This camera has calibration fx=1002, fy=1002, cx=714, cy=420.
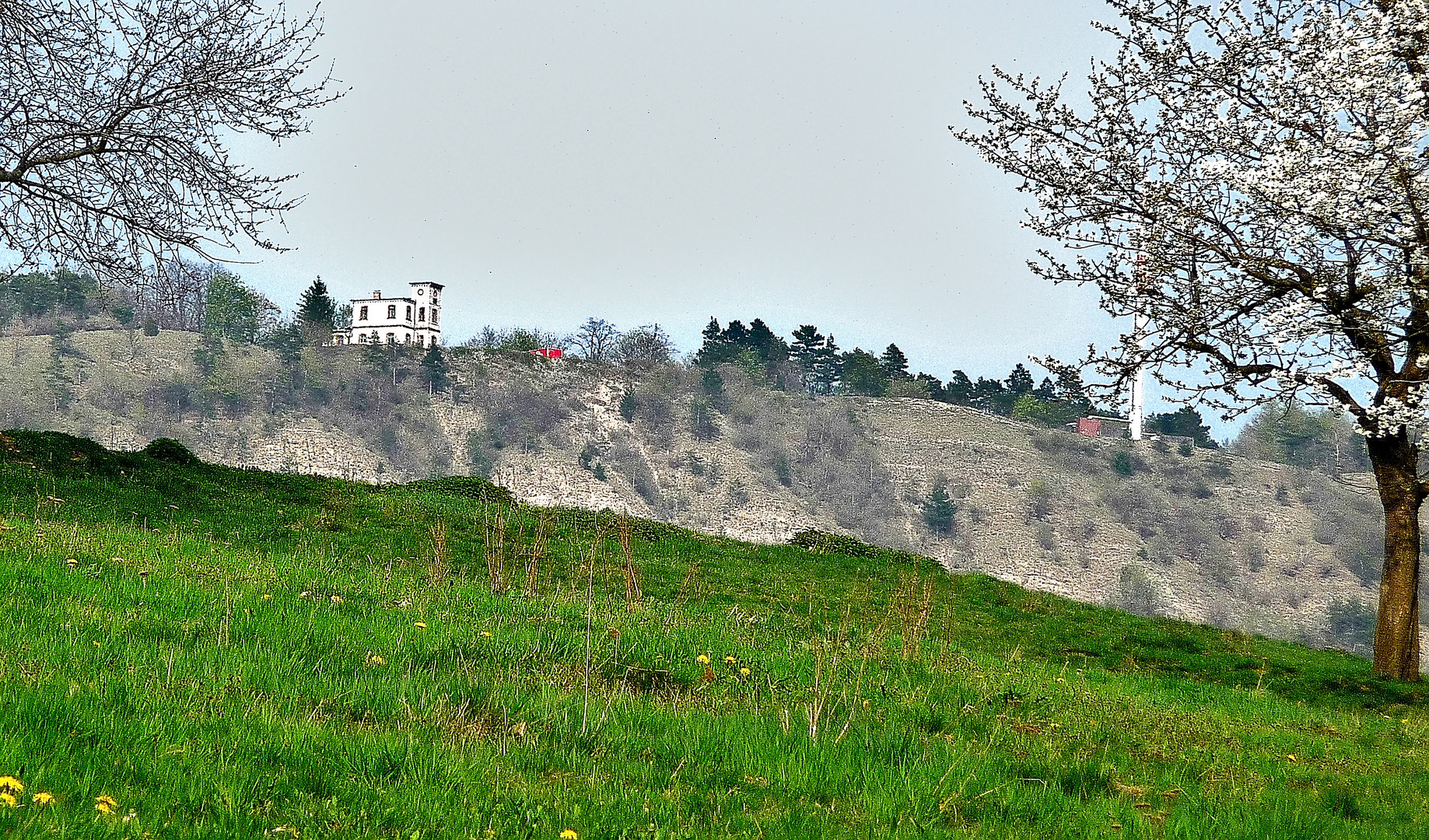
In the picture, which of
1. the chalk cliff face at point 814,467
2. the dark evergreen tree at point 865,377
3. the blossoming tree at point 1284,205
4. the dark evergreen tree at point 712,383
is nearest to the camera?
the blossoming tree at point 1284,205

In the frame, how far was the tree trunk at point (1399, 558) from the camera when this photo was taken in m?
16.1

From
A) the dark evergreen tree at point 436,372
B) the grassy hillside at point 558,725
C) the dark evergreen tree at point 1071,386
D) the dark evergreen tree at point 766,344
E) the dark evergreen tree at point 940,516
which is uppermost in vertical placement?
the dark evergreen tree at point 766,344

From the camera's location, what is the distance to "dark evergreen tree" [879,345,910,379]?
12912 cm

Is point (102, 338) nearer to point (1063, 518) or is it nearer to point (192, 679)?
point (1063, 518)

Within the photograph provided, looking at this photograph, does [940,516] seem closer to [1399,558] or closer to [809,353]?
[809,353]

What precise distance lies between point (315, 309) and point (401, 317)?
72.7 feet

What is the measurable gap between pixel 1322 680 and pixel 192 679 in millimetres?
16817

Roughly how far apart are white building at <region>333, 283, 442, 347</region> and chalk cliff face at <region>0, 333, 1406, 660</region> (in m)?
24.1

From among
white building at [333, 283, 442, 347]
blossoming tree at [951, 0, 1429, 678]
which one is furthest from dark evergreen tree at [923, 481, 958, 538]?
blossoming tree at [951, 0, 1429, 678]

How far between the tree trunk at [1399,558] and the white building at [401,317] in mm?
127277

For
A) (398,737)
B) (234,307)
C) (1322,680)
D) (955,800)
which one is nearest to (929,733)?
(955,800)

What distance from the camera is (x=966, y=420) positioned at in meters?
122

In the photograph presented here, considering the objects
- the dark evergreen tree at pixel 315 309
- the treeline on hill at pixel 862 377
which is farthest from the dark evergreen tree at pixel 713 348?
the dark evergreen tree at pixel 315 309

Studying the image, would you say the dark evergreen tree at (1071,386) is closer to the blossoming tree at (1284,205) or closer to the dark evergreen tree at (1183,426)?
the blossoming tree at (1284,205)
